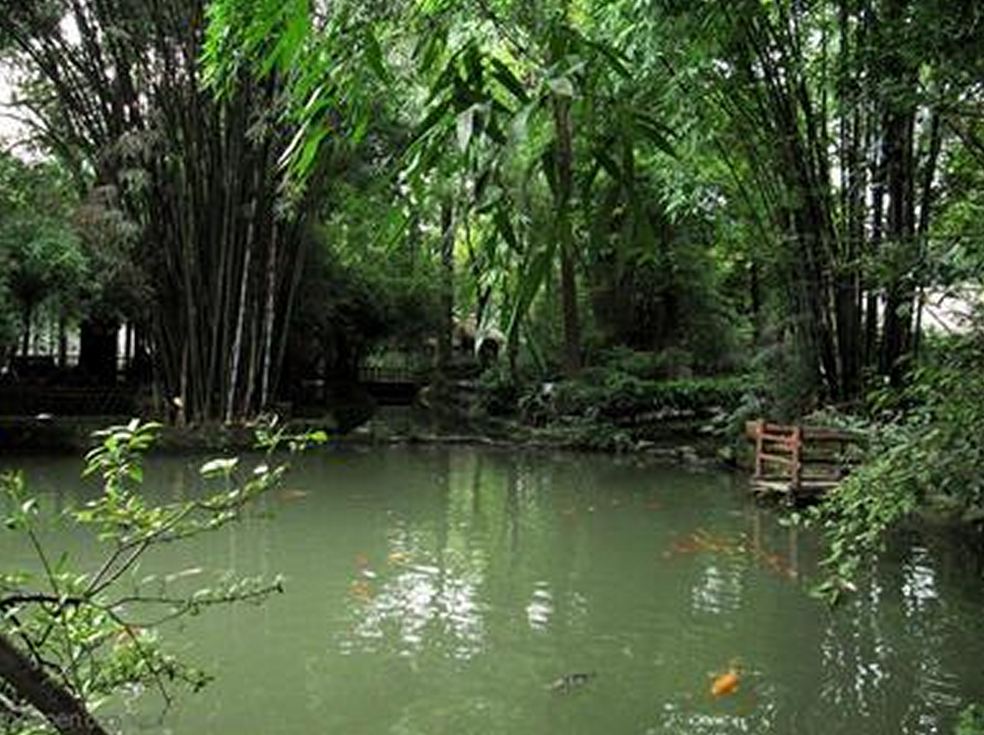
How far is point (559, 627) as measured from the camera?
4176mm

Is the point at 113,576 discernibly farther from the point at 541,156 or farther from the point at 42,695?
the point at 541,156

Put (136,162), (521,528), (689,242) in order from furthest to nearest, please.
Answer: (689,242)
(136,162)
(521,528)

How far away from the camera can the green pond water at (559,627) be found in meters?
3.17

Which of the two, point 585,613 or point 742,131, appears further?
point 742,131

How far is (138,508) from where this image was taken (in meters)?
1.62

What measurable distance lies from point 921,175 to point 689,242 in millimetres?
7791

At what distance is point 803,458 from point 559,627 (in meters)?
3.39

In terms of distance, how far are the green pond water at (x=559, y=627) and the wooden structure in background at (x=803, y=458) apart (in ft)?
1.20

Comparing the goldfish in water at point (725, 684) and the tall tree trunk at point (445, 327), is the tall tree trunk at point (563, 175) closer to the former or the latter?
the goldfish in water at point (725, 684)

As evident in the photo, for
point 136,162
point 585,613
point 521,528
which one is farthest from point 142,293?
point 585,613

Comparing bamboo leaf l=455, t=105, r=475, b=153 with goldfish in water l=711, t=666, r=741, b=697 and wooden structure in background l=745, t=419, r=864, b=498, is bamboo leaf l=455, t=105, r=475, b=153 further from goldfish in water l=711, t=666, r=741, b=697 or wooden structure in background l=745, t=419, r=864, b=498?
wooden structure in background l=745, t=419, r=864, b=498

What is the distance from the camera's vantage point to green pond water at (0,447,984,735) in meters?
3.17

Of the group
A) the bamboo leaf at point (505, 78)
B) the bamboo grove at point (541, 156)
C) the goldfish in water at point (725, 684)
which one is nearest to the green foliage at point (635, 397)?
the bamboo grove at point (541, 156)

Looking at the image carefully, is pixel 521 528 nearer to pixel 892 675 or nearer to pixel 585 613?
pixel 585 613
